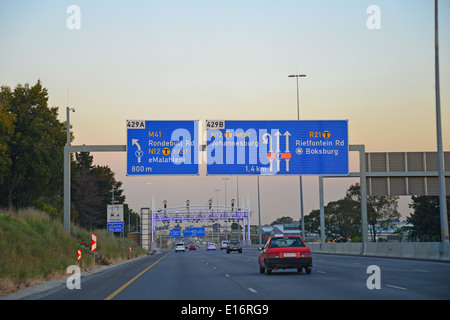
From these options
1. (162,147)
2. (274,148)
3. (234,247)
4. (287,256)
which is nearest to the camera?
(287,256)

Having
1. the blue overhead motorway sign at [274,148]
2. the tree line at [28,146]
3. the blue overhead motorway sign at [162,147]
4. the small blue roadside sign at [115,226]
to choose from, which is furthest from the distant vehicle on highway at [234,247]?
the blue overhead motorway sign at [162,147]

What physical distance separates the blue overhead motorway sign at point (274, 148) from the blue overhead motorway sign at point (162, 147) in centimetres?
119

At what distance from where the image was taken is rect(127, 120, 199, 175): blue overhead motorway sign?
42928mm

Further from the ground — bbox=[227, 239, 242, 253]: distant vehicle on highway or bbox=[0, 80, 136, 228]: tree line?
bbox=[0, 80, 136, 228]: tree line

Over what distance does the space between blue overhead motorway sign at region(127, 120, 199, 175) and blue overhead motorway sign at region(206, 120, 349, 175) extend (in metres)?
1.19

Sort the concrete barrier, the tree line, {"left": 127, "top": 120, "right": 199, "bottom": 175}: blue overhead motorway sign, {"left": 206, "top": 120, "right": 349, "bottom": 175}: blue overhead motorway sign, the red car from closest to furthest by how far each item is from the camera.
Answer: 1. the red car
2. the concrete barrier
3. {"left": 127, "top": 120, "right": 199, "bottom": 175}: blue overhead motorway sign
4. {"left": 206, "top": 120, "right": 349, "bottom": 175}: blue overhead motorway sign
5. the tree line

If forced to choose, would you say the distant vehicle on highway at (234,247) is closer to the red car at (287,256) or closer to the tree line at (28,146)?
the tree line at (28,146)

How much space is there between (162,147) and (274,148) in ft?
22.9

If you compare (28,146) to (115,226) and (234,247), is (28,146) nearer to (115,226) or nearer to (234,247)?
(115,226)

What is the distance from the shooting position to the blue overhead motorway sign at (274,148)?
1719 inches

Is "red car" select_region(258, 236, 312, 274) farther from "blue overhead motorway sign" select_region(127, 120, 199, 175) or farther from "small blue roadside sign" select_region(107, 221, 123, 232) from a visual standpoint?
"small blue roadside sign" select_region(107, 221, 123, 232)

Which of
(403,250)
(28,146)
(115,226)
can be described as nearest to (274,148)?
(403,250)

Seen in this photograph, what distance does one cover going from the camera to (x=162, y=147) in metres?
43.2

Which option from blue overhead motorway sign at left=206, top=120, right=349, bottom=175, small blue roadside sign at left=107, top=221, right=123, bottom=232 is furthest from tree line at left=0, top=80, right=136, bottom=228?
blue overhead motorway sign at left=206, top=120, right=349, bottom=175
